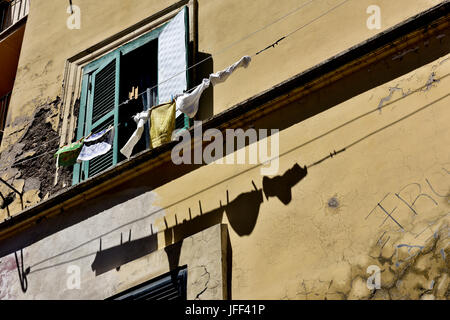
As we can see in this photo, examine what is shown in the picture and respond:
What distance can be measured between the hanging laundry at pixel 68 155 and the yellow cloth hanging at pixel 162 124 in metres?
1.01

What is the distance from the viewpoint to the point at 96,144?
785 centimetres

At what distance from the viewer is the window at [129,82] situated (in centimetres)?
801

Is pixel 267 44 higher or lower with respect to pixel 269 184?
higher

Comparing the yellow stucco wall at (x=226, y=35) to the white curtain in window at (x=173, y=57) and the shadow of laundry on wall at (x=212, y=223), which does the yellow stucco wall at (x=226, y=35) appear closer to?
the white curtain in window at (x=173, y=57)

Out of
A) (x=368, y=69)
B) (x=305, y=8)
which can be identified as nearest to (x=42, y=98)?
(x=305, y=8)

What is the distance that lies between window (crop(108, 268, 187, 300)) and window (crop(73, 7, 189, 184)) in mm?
1654

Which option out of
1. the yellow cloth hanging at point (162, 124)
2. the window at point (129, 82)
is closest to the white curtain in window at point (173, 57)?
A: the window at point (129, 82)

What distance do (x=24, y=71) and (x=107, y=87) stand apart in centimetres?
168

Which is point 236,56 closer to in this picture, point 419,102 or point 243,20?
point 243,20

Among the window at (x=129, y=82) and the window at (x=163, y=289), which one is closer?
the window at (x=163, y=289)

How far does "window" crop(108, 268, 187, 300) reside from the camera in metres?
6.33

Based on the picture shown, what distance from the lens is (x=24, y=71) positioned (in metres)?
9.84

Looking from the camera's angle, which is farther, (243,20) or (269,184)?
(243,20)

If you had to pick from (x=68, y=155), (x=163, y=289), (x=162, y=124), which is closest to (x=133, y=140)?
(x=162, y=124)
